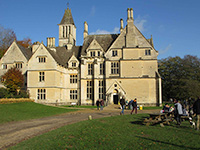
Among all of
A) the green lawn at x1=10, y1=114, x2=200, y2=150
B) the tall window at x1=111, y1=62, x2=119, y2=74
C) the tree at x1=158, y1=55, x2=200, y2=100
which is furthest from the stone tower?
the green lawn at x1=10, y1=114, x2=200, y2=150

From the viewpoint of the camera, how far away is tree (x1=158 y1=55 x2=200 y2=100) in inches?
2223

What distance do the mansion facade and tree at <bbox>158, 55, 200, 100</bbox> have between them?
1912 centimetres

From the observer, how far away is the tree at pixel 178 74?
56.5m

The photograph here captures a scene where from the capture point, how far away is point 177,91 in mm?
57750

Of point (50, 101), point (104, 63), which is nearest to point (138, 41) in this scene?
point (104, 63)

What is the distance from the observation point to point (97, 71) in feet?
140

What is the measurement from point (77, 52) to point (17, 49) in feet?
43.4

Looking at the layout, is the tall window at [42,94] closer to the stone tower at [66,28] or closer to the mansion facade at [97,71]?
the mansion facade at [97,71]

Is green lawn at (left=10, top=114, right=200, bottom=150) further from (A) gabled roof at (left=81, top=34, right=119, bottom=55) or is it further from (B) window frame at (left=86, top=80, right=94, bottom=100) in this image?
(A) gabled roof at (left=81, top=34, right=119, bottom=55)

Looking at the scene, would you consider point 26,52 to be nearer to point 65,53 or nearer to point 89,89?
point 65,53

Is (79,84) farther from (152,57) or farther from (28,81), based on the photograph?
(152,57)

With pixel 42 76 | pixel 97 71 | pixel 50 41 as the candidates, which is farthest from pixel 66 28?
pixel 97 71

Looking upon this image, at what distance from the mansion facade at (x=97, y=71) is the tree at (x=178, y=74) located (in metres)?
19.1

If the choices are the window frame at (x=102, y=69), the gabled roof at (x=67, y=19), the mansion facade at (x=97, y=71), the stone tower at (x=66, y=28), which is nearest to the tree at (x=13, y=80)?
the mansion facade at (x=97, y=71)
